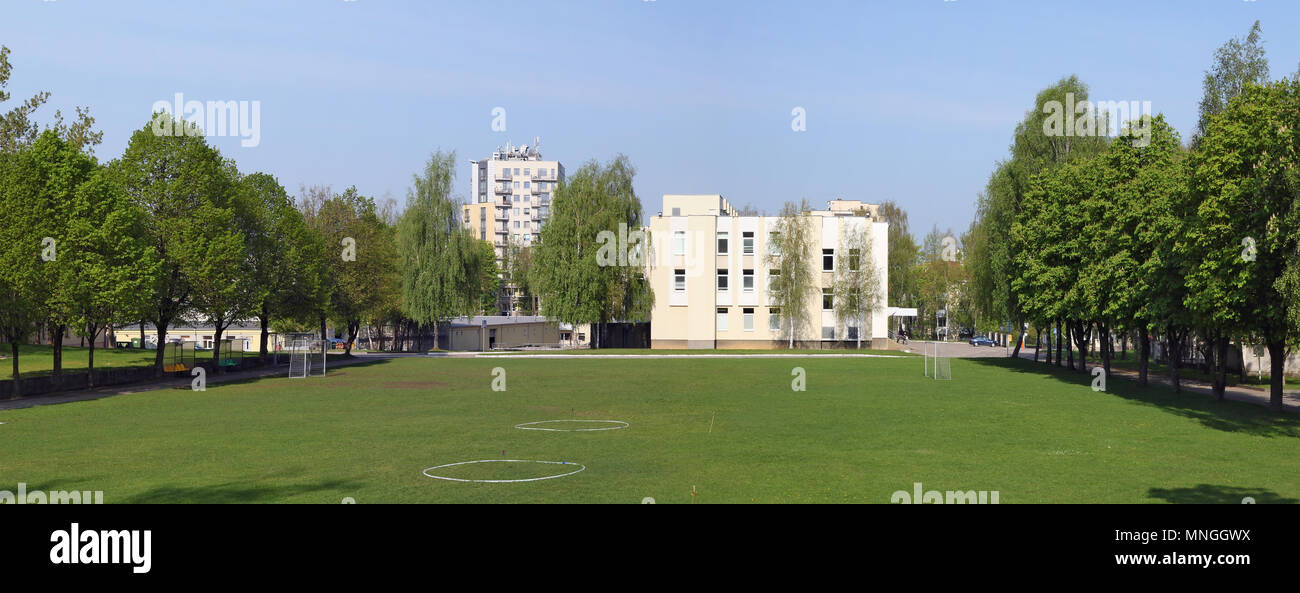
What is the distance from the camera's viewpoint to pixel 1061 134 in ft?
209

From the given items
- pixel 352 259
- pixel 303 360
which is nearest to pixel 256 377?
pixel 303 360

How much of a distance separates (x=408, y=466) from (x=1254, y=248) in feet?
86.0

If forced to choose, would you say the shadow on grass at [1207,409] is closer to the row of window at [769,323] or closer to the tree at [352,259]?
the row of window at [769,323]

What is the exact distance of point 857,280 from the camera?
9350 cm

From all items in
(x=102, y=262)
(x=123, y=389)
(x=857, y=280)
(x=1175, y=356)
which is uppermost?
(x=857, y=280)

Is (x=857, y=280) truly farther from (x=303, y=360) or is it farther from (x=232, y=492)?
(x=232, y=492)

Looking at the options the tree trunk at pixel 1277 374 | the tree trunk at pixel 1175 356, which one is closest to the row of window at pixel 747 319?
the tree trunk at pixel 1175 356

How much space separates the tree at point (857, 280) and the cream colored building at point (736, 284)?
1.63 feet

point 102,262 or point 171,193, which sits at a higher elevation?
point 171,193

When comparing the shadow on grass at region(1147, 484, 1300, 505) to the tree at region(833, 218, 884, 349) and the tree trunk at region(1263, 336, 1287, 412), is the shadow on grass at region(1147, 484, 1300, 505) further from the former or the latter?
the tree at region(833, 218, 884, 349)

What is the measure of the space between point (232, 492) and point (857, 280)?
269 feet

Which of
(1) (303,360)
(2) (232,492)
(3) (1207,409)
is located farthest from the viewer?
(1) (303,360)
